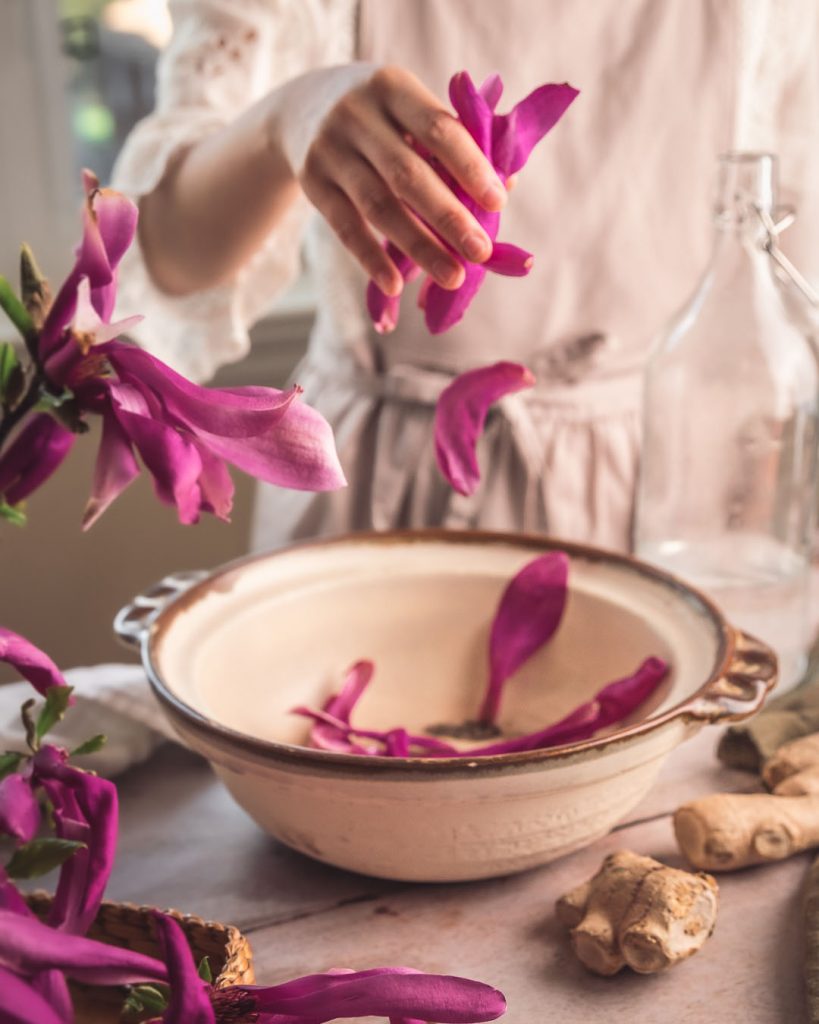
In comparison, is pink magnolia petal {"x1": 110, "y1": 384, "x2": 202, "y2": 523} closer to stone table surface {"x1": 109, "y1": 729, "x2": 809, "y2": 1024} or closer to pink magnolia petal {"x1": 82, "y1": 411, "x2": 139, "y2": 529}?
pink magnolia petal {"x1": 82, "y1": 411, "x2": 139, "y2": 529}

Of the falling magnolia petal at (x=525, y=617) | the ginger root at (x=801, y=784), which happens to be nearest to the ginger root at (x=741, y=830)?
the ginger root at (x=801, y=784)

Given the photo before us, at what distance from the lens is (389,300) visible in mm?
452

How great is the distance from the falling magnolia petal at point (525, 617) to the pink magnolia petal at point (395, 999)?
0.28m

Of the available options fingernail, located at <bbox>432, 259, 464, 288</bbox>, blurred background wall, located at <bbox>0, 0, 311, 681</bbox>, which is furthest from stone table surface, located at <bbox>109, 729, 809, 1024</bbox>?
blurred background wall, located at <bbox>0, 0, 311, 681</bbox>

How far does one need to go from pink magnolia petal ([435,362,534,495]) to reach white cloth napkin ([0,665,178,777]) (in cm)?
20

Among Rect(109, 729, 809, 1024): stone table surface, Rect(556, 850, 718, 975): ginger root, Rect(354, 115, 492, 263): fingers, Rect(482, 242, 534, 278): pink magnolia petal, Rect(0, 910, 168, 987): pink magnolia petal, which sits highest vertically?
Rect(354, 115, 492, 263): fingers

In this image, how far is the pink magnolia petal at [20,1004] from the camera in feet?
0.82

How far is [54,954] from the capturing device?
0.26m

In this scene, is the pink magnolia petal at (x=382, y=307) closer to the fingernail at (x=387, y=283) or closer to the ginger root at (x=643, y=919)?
the fingernail at (x=387, y=283)

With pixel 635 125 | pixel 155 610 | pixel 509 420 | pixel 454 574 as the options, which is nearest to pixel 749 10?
pixel 635 125

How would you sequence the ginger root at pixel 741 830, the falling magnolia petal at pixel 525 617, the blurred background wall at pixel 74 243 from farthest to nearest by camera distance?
the blurred background wall at pixel 74 243
the falling magnolia petal at pixel 525 617
the ginger root at pixel 741 830

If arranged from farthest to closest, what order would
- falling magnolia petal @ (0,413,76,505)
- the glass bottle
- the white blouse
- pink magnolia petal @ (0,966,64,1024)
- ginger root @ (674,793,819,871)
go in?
1. the white blouse
2. the glass bottle
3. ginger root @ (674,793,819,871)
4. falling magnolia petal @ (0,413,76,505)
5. pink magnolia petal @ (0,966,64,1024)

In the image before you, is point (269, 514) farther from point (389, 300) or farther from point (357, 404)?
point (389, 300)

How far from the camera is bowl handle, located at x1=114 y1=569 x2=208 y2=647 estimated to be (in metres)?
0.52
